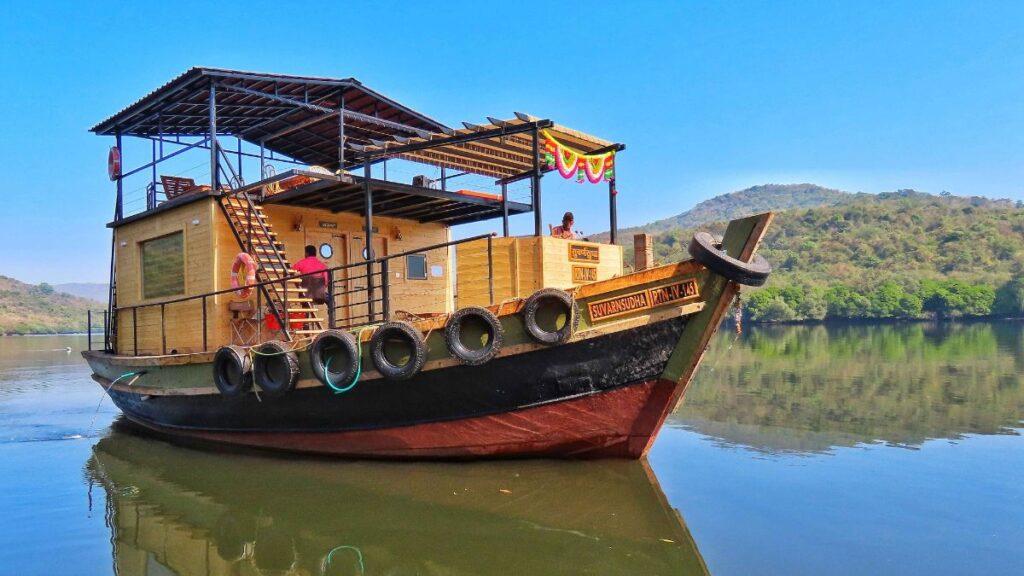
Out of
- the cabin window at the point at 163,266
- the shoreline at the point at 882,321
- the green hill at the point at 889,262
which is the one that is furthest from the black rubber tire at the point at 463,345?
the shoreline at the point at 882,321

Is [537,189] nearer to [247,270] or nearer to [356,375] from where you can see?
[356,375]

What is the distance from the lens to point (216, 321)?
8766 mm

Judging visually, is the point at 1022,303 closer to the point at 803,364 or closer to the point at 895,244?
the point at 895,244

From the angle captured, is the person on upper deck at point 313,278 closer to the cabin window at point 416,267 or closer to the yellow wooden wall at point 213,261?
the yellow wooden wall at point 213,261

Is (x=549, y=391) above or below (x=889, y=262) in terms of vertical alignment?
below

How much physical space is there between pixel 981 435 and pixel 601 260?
5204 mm

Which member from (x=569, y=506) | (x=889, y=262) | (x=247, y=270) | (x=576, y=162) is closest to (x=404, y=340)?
(x=569, y=506)

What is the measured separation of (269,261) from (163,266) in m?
2.33

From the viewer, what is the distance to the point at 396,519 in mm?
5637

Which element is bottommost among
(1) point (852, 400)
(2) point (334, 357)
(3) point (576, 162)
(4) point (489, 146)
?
(1) point (852, 400)

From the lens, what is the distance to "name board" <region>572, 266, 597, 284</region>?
7344 mm

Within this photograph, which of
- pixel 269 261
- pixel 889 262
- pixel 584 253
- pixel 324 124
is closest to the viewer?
pixel 584 253

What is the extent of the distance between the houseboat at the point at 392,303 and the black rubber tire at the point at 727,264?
0.02m

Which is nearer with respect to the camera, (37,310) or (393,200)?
(393,200)
